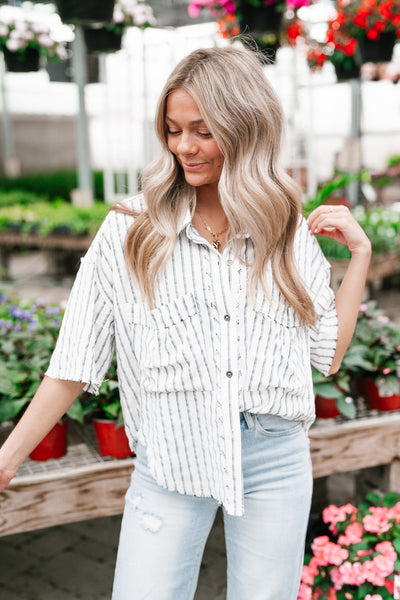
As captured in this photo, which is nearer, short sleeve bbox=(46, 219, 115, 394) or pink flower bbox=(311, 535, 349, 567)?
short sleeve bbox=(46, 219, 115, 394)

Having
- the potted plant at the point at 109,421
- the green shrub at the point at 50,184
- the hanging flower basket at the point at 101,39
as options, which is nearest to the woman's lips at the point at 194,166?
the potted plant at the point at 109,421

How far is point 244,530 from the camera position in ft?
4.18

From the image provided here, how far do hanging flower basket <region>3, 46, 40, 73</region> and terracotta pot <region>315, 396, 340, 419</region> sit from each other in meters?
4.95

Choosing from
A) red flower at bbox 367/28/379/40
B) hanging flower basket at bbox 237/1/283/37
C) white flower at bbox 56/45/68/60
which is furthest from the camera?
white flower at bbox 56/45/68/60

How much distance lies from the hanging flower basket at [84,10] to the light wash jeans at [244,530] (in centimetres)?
308

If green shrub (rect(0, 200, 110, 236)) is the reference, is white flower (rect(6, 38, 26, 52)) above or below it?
above

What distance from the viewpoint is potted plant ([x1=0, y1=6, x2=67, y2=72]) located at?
5.69m

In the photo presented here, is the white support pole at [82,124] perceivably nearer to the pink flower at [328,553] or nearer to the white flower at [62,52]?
the white flower at [62,52]

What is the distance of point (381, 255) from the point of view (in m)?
4.92

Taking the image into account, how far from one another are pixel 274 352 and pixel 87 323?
0.37m

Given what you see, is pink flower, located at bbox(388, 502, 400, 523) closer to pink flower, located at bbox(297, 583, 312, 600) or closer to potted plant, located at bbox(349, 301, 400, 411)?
pink flower, located at bbox(297, 583, 312, 600)

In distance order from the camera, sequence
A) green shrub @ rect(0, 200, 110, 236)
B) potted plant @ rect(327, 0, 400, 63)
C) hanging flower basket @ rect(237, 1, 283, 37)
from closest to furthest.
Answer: hanging flower basket @ rect(237, 1, 283, 37) < potted plant @ rect(327, 0, 400, 63) < green shrub @ rect(0, 200, 110, 236)

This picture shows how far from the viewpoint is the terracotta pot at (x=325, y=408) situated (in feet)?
7.16

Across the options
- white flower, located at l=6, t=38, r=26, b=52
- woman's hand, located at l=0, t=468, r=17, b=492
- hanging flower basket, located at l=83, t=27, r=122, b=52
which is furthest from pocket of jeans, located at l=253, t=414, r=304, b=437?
white flower, located at l=6, t=38, r=26, b=52
